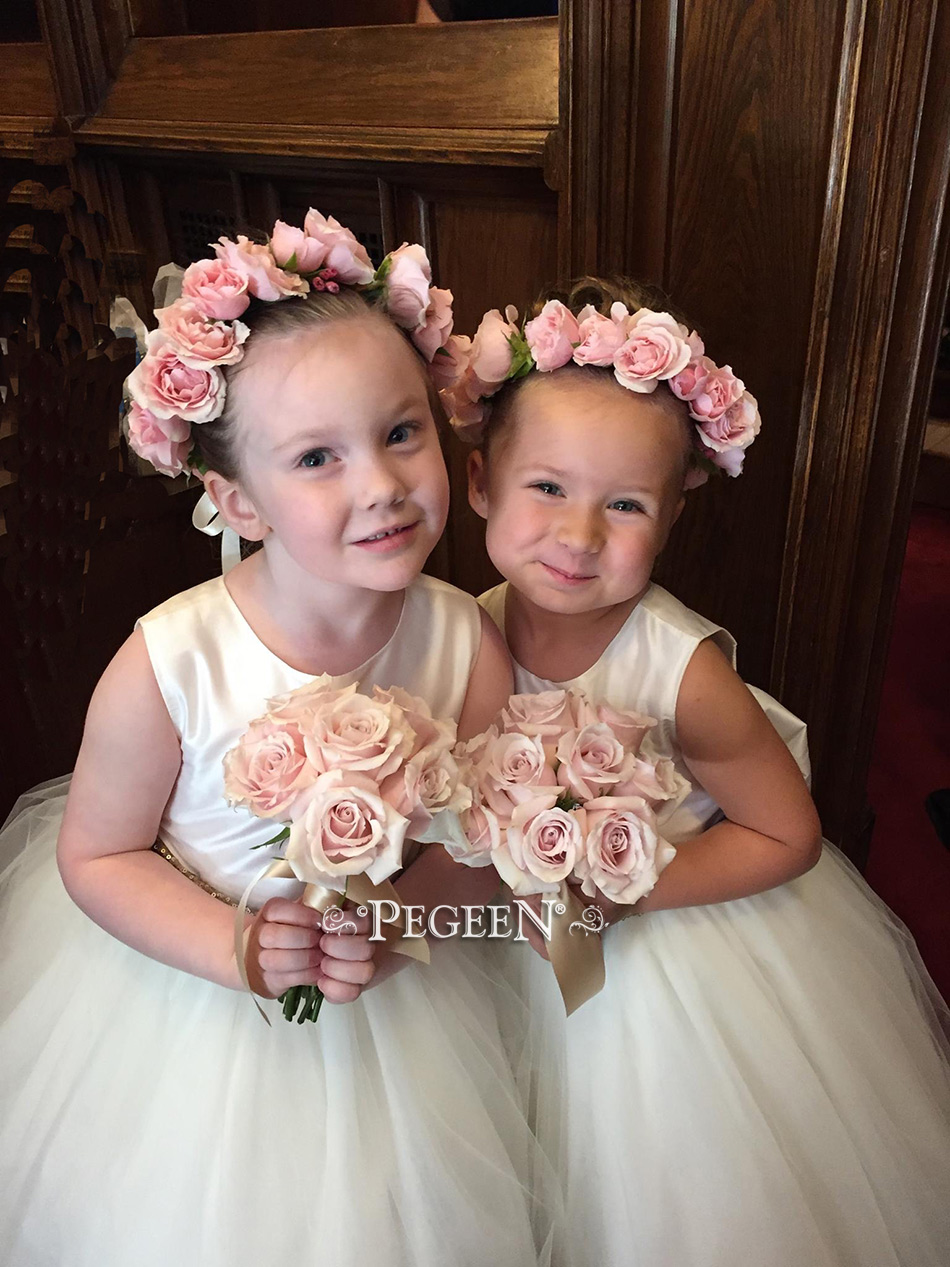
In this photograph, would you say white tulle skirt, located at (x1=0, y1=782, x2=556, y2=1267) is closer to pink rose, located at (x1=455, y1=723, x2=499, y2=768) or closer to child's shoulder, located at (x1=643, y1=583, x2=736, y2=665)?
pink rose, located at (x1=455, y1=723, x2=499, y2=768)

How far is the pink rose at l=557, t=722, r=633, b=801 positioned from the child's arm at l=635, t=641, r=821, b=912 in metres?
0.21

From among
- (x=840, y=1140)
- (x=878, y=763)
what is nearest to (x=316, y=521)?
(x=840, y=1140)

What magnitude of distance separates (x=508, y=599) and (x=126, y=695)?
497 millimetres

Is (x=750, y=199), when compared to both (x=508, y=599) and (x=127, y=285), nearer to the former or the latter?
(x=508, y=599)

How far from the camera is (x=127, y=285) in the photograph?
223cm

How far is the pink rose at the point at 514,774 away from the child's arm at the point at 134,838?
0.91 ft

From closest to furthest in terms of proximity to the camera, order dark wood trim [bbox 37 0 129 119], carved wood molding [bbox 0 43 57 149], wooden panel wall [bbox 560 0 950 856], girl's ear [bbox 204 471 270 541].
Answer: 1. girl's ear [bbox 204 471 270 541]
2. wooden panel wall [bbox 560 0 950 856]
3. dark wood trim [bbox 37 0 129 119]
4. carved wood molding [bbox 0 43 57 149]

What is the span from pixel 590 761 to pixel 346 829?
0.25m

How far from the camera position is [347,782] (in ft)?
2.62

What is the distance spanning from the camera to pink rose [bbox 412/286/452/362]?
102 centimetres

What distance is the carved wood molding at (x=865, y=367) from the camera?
47.4 inches

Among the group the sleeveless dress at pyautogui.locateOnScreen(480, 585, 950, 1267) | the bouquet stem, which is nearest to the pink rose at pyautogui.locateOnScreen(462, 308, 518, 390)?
the sleeveless dress at pyautogui.locateOnScreen(480, 585, 950, 1267)

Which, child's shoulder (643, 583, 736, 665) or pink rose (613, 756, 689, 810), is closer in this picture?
pink rose (613, 756, 689, 810)
